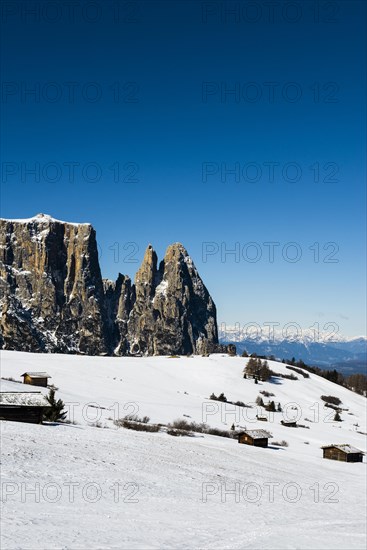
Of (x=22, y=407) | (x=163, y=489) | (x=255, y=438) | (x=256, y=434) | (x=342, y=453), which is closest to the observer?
(x=163, y=489)

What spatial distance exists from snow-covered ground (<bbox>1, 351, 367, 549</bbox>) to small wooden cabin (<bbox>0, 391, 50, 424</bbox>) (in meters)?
1.40

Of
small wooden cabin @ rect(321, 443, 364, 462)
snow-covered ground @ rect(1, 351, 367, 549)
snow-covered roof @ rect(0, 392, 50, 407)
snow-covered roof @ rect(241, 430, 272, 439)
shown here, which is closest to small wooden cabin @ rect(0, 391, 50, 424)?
snow-covered roof @ rect(0, 392, 50, 407)

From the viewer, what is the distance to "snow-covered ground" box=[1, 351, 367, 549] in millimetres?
14998

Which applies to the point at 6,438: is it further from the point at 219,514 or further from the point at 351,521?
the point at 351,521

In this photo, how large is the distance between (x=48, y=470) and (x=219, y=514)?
7539 mm

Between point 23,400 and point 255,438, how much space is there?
19545 millimetres

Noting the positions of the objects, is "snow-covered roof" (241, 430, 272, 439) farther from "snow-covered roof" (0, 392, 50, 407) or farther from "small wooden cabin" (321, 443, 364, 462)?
"snow-covered roof" (0, 392, 50, 407)

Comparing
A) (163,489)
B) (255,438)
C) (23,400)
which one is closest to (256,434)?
(255,438)

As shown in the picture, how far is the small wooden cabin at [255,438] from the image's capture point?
131ft

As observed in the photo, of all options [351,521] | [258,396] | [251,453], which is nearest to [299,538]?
[351,521]

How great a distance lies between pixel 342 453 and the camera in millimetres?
40719

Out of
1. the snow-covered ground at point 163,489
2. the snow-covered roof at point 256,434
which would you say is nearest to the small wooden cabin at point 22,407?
the snow-covered ground at point 163,489

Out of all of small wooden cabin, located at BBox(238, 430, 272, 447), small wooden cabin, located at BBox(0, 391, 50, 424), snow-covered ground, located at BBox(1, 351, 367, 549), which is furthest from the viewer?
small wooden cabin, located at BBox(238, 430, 272, 447)

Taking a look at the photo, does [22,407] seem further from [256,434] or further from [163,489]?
[256,434]
